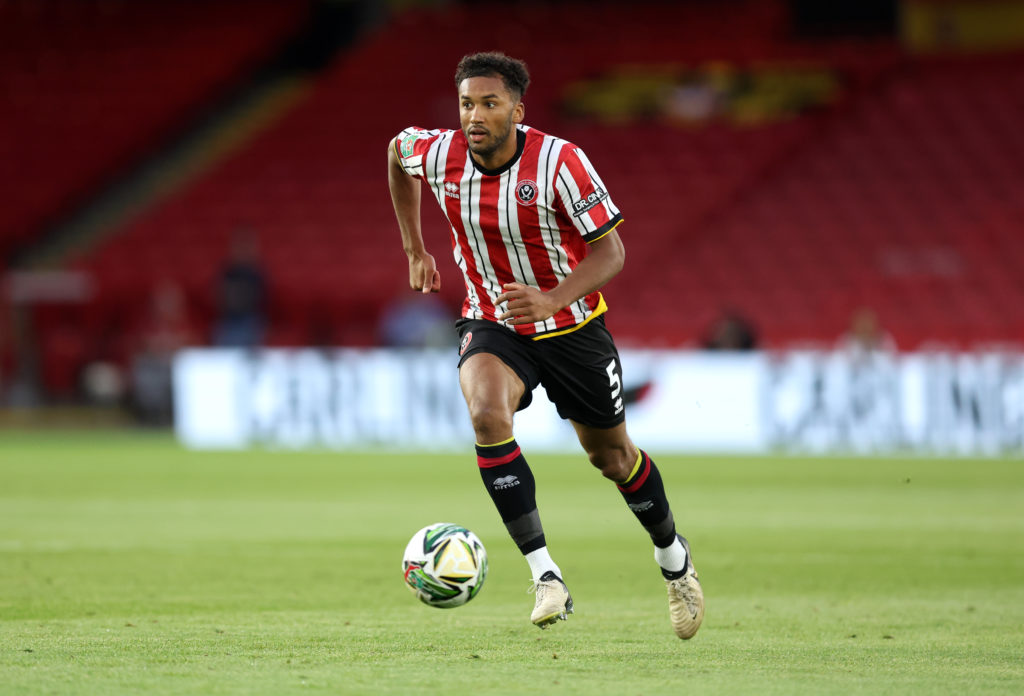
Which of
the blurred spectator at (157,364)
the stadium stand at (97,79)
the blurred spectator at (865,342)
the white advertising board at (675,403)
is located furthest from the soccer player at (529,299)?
the stadium stand at (97,79)

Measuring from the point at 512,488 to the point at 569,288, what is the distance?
0.81 m

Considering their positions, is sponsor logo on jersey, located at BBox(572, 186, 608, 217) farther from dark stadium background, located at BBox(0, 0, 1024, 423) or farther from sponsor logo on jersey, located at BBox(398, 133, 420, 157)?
dark stadium background, located at BBox(0, 0, 1024, 423)

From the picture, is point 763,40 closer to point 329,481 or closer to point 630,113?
point 630,113

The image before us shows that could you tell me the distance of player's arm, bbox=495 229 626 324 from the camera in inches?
228

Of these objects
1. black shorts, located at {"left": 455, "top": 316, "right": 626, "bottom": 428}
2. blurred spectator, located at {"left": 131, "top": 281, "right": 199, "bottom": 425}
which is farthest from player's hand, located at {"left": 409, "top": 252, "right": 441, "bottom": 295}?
blurred spectator, located at {"left": 131, "top": 281, "right": 199, "bottom": 425}

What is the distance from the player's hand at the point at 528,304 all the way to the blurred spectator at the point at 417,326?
1448 cm

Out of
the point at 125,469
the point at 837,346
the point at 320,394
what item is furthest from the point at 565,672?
the point at 837,346

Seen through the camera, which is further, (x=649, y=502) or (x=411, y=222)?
(x=411, y=222)

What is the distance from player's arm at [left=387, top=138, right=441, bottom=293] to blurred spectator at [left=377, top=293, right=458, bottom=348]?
44.4 ft

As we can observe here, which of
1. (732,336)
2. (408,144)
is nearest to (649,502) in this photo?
(408,144)

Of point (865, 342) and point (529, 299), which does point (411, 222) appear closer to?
point (529, 299)

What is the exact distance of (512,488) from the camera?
5.94 metres

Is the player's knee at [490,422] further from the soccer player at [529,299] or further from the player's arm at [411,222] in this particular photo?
the player's arm at [411,222]

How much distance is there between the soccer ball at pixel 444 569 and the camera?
19.3ft
